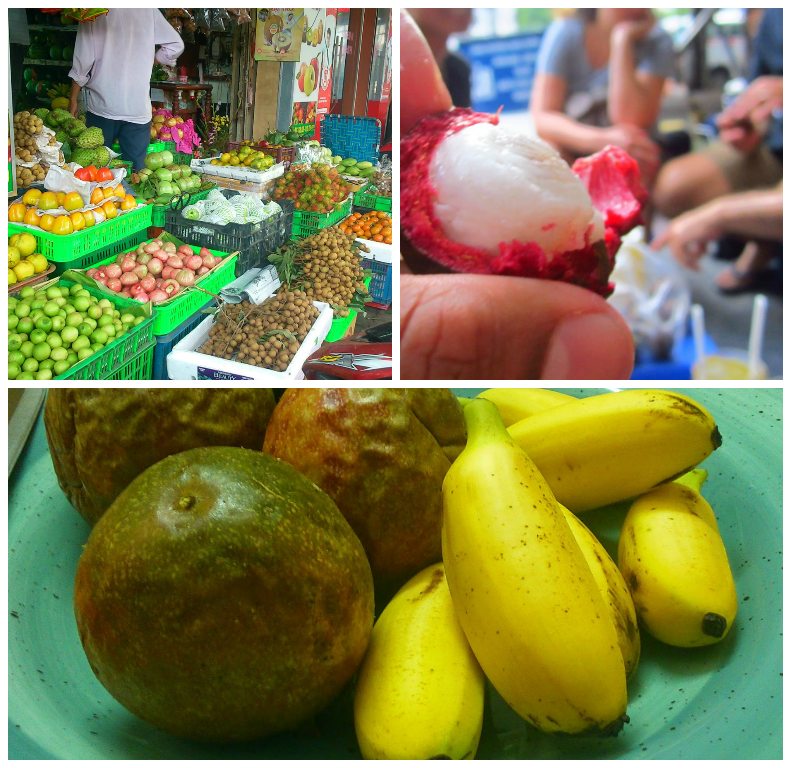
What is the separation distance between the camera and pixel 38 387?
4.51 ft

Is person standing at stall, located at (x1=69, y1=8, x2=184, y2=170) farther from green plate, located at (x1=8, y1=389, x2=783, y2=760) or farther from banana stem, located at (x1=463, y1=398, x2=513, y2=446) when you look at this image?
banana stem, located at (x1=463, y1=398, x2=513, y2=446)

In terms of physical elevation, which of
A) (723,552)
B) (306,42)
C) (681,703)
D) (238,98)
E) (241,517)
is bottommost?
(681,703)

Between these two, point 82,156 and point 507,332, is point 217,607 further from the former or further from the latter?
point 82,156

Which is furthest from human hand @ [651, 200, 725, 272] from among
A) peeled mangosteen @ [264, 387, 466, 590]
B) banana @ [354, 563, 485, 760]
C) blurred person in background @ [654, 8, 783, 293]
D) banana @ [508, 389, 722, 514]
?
banana @ [354, 563, 485, 760]

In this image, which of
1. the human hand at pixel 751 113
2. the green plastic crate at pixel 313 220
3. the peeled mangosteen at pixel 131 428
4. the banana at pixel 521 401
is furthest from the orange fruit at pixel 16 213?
the human hand at pixel 751 113

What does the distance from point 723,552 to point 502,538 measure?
38 centimetres

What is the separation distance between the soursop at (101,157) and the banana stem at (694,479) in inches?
51.2

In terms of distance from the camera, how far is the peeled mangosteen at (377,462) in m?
0.84

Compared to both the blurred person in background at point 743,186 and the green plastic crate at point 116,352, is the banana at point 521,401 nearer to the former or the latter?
the blurred person in background at point 743,186

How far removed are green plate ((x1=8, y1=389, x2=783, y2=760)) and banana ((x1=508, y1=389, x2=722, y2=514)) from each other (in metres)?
0.11

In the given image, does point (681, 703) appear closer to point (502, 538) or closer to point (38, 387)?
point (502, 538)

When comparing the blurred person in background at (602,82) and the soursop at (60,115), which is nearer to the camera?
the blurred person in background at (602,82)

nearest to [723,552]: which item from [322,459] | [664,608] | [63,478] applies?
[664,608]

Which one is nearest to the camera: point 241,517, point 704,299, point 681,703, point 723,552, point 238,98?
point 241,517
